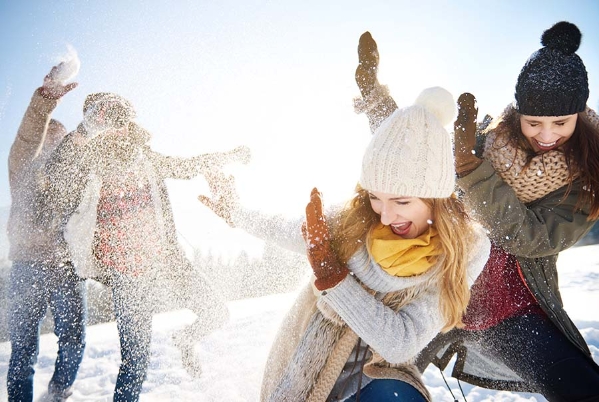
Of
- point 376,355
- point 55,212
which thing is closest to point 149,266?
point 55,212

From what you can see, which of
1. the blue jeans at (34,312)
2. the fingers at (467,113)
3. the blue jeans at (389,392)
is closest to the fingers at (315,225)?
the blue jeans at (389,392)

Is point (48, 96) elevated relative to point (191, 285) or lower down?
elevated

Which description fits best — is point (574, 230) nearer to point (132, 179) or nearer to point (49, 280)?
point (132, 179)

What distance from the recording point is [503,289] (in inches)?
75.3

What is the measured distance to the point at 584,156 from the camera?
1703mm

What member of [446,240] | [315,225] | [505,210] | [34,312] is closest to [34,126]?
[34,312]

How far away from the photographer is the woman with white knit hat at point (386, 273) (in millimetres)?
1422

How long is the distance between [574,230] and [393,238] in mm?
912

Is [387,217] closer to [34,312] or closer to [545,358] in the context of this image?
[545,358]

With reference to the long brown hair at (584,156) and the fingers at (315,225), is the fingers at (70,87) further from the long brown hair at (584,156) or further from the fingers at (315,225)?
the long brown hair at (584,156)

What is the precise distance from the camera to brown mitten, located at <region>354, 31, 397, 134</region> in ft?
6.86

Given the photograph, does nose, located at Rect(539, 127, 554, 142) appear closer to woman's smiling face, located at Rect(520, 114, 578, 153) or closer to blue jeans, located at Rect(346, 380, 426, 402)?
woman's smiling face, located at Rect(520, 114, 578, 153)

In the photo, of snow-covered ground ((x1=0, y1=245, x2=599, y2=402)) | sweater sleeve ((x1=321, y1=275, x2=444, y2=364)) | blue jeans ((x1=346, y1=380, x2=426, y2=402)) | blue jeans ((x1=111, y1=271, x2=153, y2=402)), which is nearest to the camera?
sweater sleeve ((x1=321, y1=275, x2=444, y2=364))

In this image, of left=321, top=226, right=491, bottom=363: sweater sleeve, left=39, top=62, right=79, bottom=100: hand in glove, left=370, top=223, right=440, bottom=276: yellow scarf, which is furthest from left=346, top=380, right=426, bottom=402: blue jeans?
left=39, top=62, right=79, bottom=100: hand in glove
